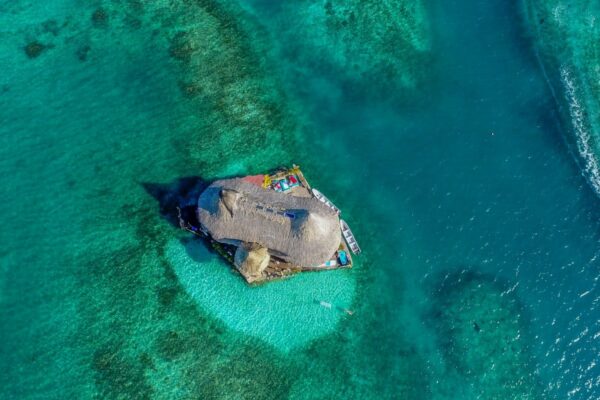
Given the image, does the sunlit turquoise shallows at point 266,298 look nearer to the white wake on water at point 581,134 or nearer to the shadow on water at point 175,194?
the shadow on water at point 175,194

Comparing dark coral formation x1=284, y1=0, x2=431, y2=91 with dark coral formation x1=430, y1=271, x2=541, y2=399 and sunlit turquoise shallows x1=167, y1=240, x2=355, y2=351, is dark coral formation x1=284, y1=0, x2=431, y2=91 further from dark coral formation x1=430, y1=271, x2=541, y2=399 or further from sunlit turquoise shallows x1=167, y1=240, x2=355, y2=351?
sunlit turquoise shallows x1=167, y1=240, x2=355, y2=351

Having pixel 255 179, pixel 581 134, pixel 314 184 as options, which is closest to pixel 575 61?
pixel 581 134

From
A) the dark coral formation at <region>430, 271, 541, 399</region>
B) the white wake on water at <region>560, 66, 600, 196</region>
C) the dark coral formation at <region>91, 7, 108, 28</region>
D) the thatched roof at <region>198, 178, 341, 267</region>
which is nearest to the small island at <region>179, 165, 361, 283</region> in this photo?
the thatched roof at <region>198, 178, 341, 267</region>

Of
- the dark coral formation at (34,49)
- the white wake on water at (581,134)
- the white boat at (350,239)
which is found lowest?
the white boat at (350,239)

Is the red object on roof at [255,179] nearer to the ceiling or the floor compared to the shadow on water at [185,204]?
nearer to the ceiling

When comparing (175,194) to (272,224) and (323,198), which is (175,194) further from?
(323,198)

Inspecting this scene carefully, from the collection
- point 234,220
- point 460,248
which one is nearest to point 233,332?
point 234,220

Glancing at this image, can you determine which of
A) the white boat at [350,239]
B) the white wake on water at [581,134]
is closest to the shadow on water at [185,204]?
the white boat at [350,239]
